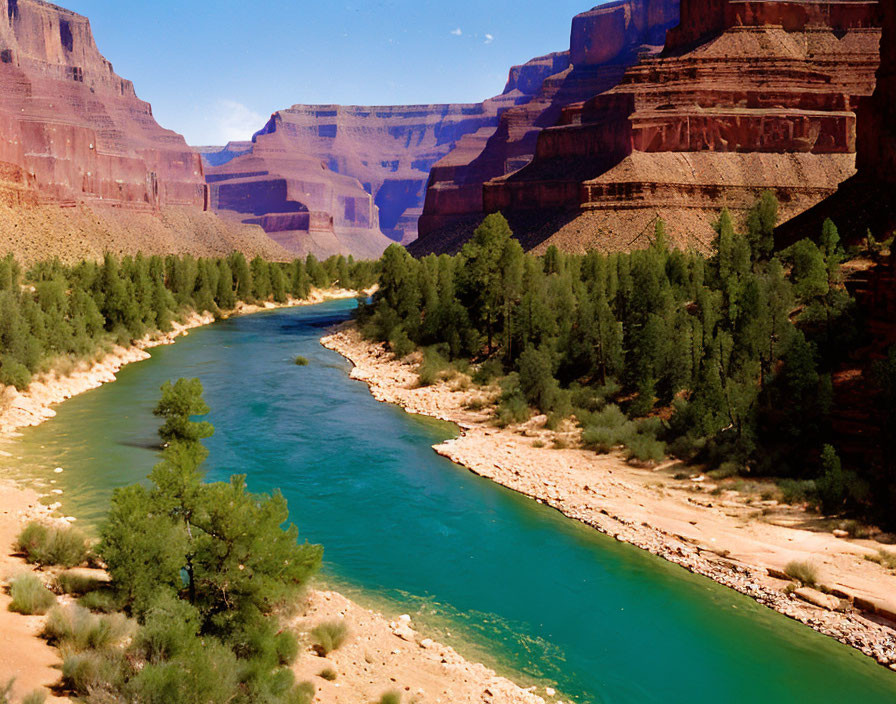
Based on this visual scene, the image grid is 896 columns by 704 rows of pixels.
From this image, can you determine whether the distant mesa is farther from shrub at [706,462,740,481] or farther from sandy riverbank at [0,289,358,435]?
shrub at [706,462,740,481]

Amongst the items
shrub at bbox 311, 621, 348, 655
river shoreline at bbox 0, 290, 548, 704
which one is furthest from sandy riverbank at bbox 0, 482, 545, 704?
shrub at bbox 311, 621, 348, 655

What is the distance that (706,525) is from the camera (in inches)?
910

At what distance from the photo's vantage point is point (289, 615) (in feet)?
54.4

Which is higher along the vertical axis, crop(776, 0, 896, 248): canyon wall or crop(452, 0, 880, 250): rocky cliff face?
crop(452, 0, 880, 250): rocky cliff face

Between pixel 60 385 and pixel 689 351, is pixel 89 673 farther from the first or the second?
pixel 60 385

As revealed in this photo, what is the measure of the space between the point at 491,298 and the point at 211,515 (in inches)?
1270

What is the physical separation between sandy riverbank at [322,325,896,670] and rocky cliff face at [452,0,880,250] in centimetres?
5870

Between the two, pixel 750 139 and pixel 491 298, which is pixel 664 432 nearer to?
pixel 491 298

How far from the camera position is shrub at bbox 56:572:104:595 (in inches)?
623

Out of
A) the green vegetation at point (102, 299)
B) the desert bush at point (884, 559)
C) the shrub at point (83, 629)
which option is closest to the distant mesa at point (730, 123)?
the green vegetation at point (102, 299)

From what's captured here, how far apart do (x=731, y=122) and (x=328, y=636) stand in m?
95.5

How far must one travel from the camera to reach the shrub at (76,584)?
1584 centimetres

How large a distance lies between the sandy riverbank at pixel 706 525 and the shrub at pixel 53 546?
1436 cm

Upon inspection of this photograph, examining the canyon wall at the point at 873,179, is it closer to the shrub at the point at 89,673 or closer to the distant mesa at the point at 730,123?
the shrub at the point at 89,673
